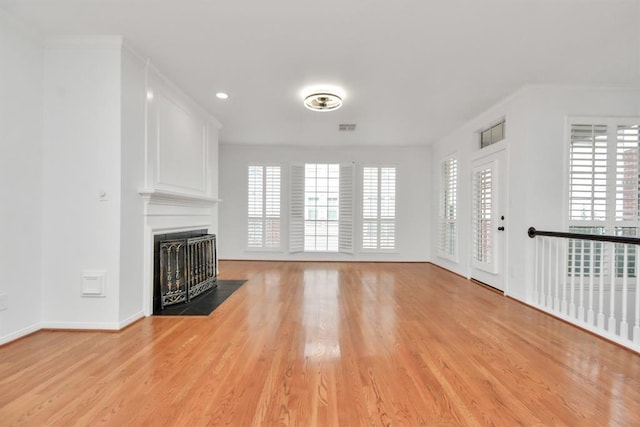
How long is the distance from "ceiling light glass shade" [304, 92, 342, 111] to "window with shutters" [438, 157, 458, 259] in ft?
9.40

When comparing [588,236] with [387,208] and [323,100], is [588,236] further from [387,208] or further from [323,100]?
[387,208]

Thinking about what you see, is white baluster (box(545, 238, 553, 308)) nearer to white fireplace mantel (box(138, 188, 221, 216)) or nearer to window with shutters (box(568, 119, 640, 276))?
window with shutters (box(568, 119, 640, 276))

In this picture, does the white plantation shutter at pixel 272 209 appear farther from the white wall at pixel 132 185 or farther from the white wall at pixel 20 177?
the white wall at pixel 20 177

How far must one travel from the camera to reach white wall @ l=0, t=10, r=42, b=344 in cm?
221

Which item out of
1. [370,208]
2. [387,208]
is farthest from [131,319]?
[387,208]

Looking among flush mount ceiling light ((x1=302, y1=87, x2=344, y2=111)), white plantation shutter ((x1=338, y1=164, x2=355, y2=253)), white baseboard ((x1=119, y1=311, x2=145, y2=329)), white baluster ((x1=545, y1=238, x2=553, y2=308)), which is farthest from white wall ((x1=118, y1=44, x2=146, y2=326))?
white baluster ((x1=545, y1=238, x2=553, y2=308))

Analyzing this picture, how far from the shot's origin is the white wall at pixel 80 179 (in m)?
2.52

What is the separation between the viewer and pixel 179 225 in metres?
3.47

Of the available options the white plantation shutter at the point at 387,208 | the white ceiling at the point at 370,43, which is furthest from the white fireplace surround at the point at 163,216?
the white plantation shutter at the point at 387,208

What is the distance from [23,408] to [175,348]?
2.72 feet

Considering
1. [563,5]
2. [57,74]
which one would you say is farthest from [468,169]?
[57,74]

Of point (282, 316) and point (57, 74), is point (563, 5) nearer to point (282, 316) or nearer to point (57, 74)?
point (282, 316)

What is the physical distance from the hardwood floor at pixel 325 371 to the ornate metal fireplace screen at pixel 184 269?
47cm

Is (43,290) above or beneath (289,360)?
above
